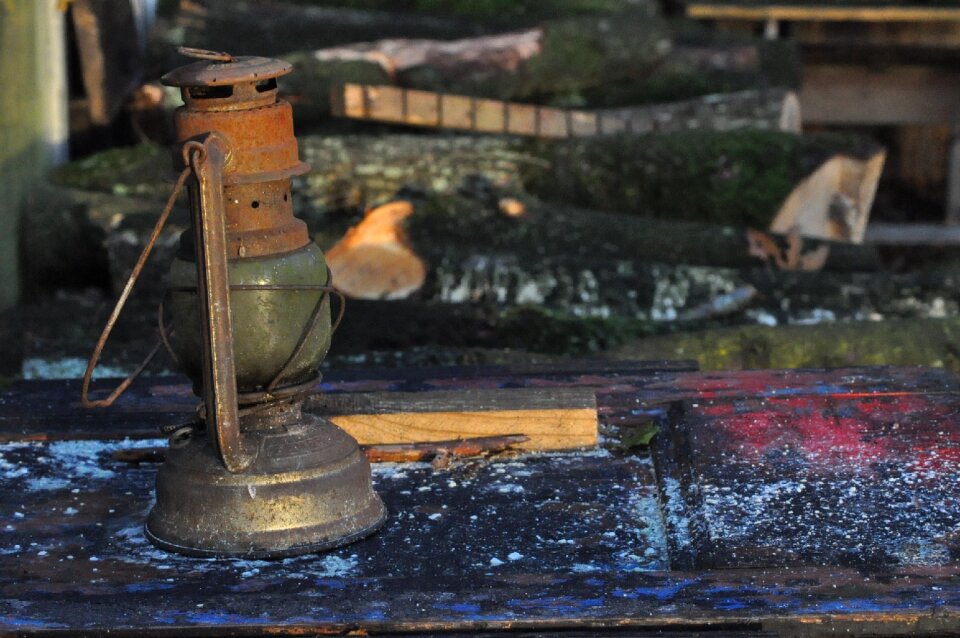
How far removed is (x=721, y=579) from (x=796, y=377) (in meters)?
1.34

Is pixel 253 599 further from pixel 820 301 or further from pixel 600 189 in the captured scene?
pixel 600 189

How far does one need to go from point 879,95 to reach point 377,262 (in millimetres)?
6241

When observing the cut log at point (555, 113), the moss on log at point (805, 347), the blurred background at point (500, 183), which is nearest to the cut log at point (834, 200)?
the blurred background at point (500, 183)

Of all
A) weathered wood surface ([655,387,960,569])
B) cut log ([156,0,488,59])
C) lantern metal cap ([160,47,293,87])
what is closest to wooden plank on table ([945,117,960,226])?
cut log ([156,0,488,59])

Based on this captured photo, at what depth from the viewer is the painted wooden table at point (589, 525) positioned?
2453mm

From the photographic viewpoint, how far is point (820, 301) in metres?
6.11

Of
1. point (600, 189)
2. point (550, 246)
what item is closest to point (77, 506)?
point (550, 246)

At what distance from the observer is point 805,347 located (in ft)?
17.8

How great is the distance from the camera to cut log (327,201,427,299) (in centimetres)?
639

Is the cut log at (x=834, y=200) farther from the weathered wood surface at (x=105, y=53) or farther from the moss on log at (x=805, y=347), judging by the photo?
the weathered wood surface at (x=105, y=53)

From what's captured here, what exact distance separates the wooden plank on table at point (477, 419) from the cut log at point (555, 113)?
14.8 feet

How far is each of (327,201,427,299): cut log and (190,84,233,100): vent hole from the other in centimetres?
341

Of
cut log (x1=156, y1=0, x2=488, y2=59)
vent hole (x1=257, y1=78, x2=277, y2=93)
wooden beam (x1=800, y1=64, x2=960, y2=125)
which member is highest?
vent hole (x1=257, y1=78, x2=277, y2=93)

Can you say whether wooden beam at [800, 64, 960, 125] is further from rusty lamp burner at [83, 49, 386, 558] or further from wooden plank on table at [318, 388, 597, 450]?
rusty lamp burner at [83, 49, 386, 558]
